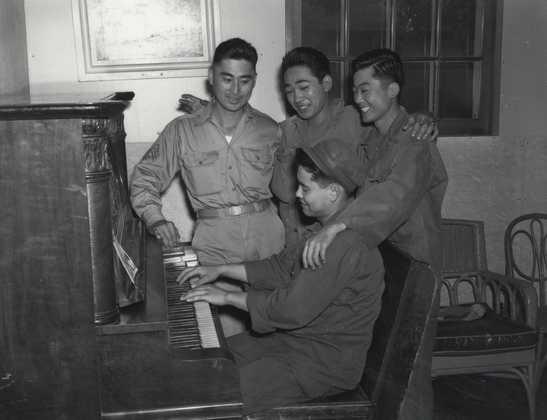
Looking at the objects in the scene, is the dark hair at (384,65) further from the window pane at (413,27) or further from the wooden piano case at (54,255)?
the wooden piano case at (54,255)

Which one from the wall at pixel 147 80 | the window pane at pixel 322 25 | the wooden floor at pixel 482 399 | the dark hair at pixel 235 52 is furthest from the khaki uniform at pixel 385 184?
the wooden floor at pixel 482 399

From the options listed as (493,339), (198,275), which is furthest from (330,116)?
(493,339)

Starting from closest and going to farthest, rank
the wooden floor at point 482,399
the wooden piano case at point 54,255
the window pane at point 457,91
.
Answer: the wooden piano case at point 54,255, the wooden floor at point 482,399, the window pane at point 457,91

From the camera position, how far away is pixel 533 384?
11.5ft

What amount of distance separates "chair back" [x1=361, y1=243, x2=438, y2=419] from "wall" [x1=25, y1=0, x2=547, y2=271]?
213 cm

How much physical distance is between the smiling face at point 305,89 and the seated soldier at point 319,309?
0.94 metres

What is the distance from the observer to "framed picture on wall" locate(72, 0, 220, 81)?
4121 millimetres

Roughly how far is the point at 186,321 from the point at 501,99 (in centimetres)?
317

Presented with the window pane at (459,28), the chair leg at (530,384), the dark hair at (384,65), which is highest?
the window pane at (459,28)

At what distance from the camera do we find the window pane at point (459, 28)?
15.1 feet

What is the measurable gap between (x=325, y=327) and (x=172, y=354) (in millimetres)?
678

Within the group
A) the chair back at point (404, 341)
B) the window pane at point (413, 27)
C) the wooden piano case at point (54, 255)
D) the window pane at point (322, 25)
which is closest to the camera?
the wooden piano case at point (54, 255)

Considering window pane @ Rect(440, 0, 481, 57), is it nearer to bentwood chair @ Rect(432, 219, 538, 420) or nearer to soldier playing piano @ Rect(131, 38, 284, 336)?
bentwood chair @ Rect(432, 219, 538, 420)

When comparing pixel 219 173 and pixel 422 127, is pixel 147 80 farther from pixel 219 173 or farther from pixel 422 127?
pixel 422 127
